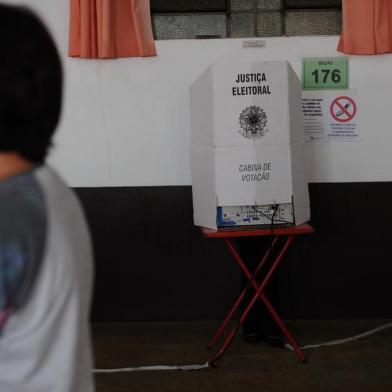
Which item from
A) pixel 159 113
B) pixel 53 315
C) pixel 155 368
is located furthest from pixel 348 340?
pixel 53 315

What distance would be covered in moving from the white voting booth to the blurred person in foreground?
6.51 ft

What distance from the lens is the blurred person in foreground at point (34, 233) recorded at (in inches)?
27.0

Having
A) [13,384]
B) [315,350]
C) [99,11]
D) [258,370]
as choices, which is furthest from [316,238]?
[13,384]

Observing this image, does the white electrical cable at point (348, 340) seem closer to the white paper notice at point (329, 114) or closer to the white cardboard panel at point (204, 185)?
the white cardboard panel at point (204, 185)

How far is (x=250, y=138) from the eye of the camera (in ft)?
8.89

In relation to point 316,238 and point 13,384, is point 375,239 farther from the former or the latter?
point 13,384

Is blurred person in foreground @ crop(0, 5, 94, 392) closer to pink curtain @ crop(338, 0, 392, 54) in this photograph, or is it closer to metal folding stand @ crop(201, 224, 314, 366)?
metal folding stand @ crop(201, 224, 314, 366)

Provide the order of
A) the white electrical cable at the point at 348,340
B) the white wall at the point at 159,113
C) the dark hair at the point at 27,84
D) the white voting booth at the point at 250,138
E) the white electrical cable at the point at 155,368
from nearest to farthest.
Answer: the dark hair at the point at 27,84 → the white voting booth at the point at 250,138 → the white electrical cable at the point at 155,368 → the white electrical cable at the point at 348,340 → the white wall at the point at 159,113

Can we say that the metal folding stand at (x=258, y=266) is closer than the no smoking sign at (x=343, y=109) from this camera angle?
Yes

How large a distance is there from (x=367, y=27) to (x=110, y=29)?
55.3 inches

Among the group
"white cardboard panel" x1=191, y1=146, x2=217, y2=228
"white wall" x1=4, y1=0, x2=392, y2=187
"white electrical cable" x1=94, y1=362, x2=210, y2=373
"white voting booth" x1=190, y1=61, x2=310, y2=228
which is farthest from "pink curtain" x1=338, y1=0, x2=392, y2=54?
"white electrical cable" x1=94, y1=362, x2=210, y2=373

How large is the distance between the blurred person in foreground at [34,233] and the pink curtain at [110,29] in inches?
106

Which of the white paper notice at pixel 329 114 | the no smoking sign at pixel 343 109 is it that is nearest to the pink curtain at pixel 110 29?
the white paper notice at pixel 329 114

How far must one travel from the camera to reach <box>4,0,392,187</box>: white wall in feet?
11.4
